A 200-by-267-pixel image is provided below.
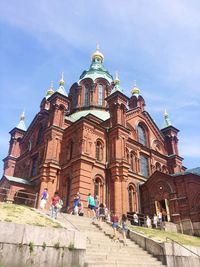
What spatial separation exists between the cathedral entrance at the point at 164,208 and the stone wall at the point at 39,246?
16887 mm

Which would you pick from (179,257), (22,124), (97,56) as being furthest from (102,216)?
(97,56)

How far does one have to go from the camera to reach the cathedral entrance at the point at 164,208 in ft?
80.5

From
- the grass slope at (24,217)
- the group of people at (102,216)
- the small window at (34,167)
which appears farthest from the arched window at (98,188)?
the grass slope at (24,217)

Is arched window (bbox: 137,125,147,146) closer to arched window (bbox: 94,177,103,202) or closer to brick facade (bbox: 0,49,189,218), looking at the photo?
brick facade (bbox: 0,49,189,218)

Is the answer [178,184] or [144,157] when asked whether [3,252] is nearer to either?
[178,184]

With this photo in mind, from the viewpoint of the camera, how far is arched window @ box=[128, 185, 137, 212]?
2603cm

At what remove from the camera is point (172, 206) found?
24.5m

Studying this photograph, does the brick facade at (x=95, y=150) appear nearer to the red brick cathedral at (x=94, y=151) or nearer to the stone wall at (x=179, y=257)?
the red brick cathedral at (x=94, y=151)

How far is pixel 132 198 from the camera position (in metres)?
26.6

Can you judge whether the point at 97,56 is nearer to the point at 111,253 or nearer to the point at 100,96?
the point at 100,96

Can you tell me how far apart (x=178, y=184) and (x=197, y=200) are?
2.41 metres

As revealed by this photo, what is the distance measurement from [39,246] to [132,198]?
754 inches

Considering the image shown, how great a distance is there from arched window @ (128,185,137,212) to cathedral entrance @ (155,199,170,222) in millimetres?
2264

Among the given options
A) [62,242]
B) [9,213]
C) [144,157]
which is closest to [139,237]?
[62,242]
